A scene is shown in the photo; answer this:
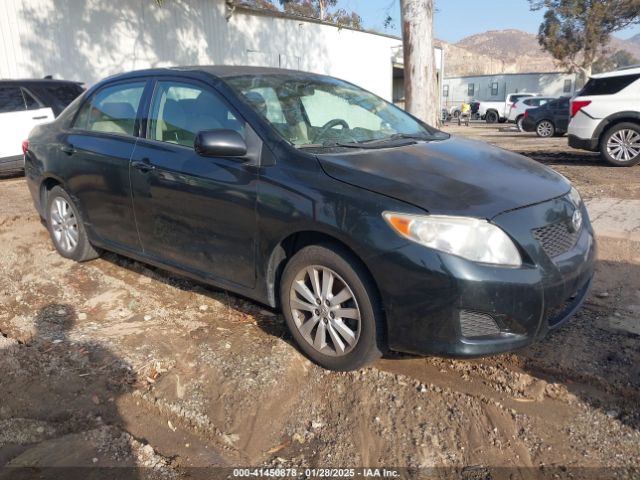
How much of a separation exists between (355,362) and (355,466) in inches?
25.4

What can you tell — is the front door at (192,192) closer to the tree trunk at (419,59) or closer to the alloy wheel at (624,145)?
the tree trunk at (419,59)

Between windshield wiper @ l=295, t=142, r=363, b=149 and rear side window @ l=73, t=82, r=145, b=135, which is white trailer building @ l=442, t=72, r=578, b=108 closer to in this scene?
rear side window @ l=73, t=82, r=145, b=135

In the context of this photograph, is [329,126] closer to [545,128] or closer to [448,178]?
[448,178]

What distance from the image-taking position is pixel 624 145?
31.9 feet

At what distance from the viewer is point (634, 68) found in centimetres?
985

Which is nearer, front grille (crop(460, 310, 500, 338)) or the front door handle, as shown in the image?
front grille (crop(460, 310, 500, 338))

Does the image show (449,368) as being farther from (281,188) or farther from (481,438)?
(281,188)

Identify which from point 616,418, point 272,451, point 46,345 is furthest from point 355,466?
point 46,345

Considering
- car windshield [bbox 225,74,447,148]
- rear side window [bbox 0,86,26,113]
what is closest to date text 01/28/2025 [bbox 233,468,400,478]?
car windshield [bbox 225,74,447,148]

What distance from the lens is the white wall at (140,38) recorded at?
42.8 feet

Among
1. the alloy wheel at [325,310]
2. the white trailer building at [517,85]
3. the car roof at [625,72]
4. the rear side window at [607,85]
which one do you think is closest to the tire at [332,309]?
the alloy wheel at [325,310]

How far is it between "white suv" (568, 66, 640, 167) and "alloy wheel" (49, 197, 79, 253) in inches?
352

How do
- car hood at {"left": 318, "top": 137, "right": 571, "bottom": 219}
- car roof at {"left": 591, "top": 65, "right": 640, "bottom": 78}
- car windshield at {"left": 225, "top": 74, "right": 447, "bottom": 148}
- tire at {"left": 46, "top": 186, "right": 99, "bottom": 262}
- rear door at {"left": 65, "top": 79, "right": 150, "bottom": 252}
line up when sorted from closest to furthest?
car hood at {"left": 318, "top": 137, "right": 571, "bottom": 219} → car windshield at {"left": 225, "top": 74, "right": 447, "bottom": 148} → rear door at {"left": 65, "top": 79, "right": 150, "bottom": 252} → tire at {"left": 46, "top": 186, "right": 99, "bottom": 262} → car roof at {"left": 591, "top": 65, "right": 640, "bottom": 78}

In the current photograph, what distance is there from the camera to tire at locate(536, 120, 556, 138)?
65.6 feet
